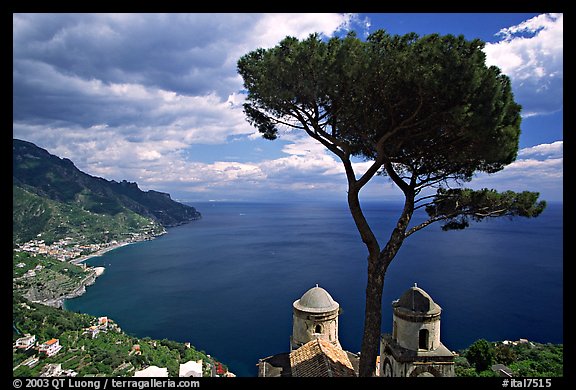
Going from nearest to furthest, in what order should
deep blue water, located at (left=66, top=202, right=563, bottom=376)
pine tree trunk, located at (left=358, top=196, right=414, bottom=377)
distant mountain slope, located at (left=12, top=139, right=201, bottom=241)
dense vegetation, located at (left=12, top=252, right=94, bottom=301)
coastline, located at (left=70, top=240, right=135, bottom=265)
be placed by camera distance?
pine tree trunk, located at (left=358, top=196, right=414, bottom=377)
deep blue water, located at (left=66, top=202, right=563, bottom=376)
dense vegetation, located at (left=12, top=252, right=94, bottom=301)
coastline, located at (left=70, top=240, right=135, bottom=265)
distant mountain slope, located at (left=12, top=139, right=201, bottom=241)

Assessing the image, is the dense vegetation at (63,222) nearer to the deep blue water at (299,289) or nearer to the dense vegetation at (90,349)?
the deep blue water at (299,289)

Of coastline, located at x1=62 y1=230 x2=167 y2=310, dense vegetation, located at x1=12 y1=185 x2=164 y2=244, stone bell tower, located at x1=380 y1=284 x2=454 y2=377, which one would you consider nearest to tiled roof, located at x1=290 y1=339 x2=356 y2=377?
stone bell tower, located at x1=380 y1=284 x2=454 y2=377

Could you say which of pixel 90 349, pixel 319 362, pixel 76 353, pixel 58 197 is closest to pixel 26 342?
pixel 76 353

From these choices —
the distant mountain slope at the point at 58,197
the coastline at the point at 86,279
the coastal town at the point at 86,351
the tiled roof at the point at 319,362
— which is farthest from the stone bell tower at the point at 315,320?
the distant mountain slope at the point at 58,197

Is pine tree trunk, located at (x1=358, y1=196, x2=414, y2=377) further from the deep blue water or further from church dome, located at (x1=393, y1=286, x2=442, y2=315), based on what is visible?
the deep blue water

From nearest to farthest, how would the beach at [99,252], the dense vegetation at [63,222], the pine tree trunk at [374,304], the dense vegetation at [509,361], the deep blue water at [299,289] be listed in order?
the pine tree trunk at [374,304] → the dense vegetation at [509,361] → the deep blue water at [299,289] → the beach at [99,252] → the dense vegetation at [63,222]

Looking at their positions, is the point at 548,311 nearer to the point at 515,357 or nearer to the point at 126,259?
the point at 515,357

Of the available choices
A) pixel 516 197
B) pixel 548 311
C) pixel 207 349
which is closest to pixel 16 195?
pixel 207 349
